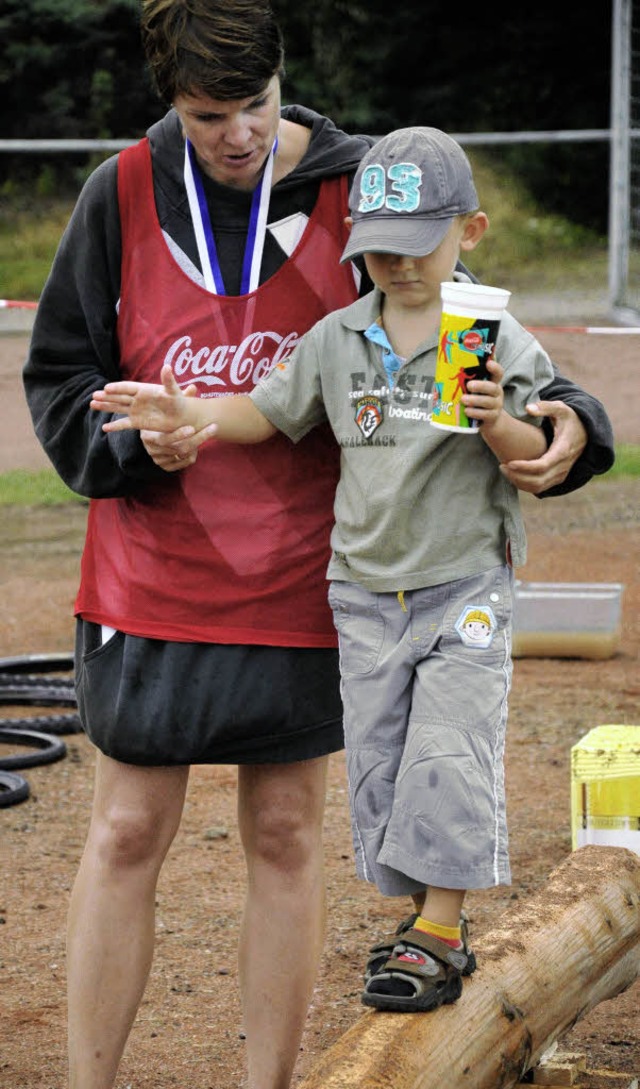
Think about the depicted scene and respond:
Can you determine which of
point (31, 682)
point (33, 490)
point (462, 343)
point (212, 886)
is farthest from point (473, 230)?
point (33, 490)

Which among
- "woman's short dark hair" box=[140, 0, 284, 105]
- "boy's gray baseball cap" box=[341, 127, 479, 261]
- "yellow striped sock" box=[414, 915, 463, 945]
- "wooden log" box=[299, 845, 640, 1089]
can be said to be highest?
"woman's short dark hair" box=[140, 0, 284, 105]

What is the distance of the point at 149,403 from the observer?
2795 mm

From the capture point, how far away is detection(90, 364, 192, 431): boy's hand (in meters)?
2.78

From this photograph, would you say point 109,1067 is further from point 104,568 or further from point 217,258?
point 217,258

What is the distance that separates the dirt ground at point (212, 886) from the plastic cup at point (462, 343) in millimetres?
1779

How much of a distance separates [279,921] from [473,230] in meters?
1.29

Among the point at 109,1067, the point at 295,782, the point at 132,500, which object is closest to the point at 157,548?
the point at 132,500

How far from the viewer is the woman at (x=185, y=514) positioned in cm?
298

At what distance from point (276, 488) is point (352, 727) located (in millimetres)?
459

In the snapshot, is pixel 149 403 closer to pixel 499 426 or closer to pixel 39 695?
pixel 499 426

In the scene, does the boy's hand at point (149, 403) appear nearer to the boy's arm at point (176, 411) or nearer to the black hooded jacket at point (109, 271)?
the boy's arm at point (176, 411)

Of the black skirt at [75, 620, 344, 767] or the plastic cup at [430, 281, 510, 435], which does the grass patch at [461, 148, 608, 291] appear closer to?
the black skirt at [75, 620, 344, 767]

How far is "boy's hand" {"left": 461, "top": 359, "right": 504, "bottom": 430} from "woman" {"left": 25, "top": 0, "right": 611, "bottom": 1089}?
50 cm

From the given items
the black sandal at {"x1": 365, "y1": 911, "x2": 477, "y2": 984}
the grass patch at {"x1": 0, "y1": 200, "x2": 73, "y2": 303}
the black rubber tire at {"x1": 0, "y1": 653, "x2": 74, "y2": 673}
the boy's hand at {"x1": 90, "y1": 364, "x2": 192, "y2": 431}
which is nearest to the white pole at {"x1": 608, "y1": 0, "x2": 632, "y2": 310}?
the grass patch at {"x1": 0, "y1": 200, "x2": 73, "y2": 303}
